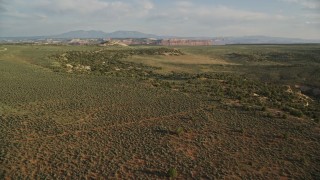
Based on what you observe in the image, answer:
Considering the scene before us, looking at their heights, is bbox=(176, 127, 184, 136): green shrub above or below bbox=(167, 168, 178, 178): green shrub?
above

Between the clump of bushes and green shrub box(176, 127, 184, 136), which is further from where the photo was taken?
green shrub box(176, 127, 184, 136)

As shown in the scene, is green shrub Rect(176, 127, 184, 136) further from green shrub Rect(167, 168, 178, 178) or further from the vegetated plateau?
green shrub Rect(167, 168, 178, 178)

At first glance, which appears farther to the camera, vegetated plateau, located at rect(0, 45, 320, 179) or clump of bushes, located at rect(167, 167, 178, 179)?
vegetated plateau, located at rect(0, 45, 320, 179)

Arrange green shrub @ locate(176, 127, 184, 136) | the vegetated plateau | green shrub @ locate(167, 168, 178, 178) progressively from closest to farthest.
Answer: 1. green shrub @ locate(167, 168, 178, 178)
2. the vegetated plateau
3. green shrub @ locate(176, 127, 184, 136)

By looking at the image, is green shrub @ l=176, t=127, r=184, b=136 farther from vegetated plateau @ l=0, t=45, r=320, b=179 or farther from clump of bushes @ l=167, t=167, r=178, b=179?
clump of bushes @ l=167, t=167, r=178, b=179

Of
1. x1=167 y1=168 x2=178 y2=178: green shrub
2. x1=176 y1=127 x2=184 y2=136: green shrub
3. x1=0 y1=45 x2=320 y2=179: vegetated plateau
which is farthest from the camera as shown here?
x1=176 y1=127 x2=184 y2=136: green shrub

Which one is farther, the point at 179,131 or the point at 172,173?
the point at 179,131

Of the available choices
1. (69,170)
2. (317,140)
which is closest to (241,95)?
(317,140)

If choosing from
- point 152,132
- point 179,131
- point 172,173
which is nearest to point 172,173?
point 172,173

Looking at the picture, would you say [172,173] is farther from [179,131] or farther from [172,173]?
[179,131]

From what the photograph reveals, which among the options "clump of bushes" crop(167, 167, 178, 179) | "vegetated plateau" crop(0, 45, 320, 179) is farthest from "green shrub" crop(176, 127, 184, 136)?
"clump of bushes" crop(167, 167, 178, 179)

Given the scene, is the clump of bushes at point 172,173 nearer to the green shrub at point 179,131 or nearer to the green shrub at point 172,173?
the green shrub at point 172,173
